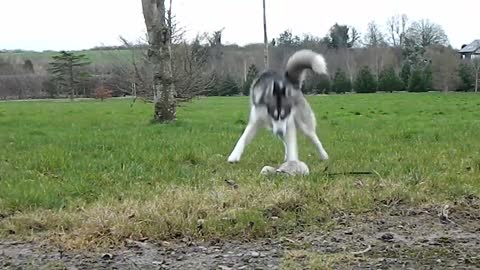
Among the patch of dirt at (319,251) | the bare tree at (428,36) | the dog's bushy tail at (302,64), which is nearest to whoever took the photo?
the patch of dirt at (319,251)

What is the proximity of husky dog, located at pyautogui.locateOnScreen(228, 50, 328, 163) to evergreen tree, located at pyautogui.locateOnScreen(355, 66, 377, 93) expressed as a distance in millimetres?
59503

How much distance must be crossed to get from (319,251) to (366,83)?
64.3 metres

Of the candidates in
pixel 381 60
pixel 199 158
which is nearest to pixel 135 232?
pixel 199 158

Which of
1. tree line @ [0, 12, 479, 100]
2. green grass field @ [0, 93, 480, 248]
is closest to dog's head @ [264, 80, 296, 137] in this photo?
green grass field @ [0, 93, 480, 248]

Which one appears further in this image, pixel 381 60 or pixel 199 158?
pixel 381 60

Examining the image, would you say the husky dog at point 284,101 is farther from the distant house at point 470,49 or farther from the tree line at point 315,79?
the distant house at point 470,49

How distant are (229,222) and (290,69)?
3.88 m

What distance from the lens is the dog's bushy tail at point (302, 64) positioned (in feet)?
26.0

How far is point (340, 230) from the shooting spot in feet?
15.4

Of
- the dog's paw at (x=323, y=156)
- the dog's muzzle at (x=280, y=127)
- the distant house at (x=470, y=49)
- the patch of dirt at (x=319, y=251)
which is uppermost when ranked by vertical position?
the distant house at (x=470, y=49)

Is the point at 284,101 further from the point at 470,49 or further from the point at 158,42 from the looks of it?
the point at 470,49

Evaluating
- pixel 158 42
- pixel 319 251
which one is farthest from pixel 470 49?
pixel 319 251

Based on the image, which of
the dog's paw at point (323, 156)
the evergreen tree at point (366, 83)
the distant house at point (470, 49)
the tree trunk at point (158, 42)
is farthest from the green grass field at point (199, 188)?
the distant house at point (470, 49)

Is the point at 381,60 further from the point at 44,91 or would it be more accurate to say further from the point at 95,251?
the point at 95,251
